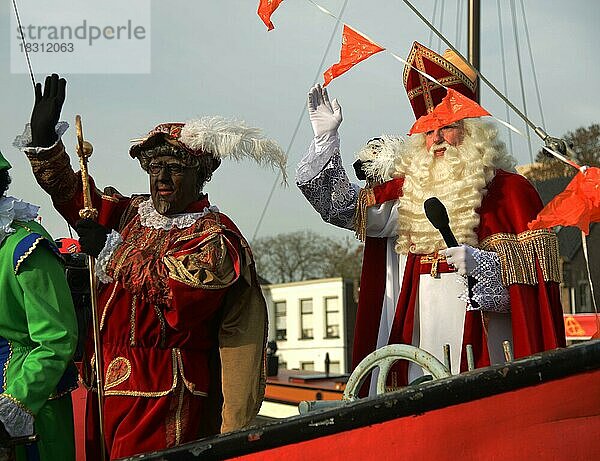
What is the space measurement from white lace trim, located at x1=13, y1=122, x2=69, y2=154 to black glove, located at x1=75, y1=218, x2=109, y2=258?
314 millimetres

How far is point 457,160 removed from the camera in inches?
168

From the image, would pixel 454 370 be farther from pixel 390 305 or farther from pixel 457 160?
pixel 457 160

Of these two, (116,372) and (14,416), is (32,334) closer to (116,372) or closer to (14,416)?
(14,416)

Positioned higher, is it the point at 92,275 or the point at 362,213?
the point at 362,213

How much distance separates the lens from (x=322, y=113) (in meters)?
4.30

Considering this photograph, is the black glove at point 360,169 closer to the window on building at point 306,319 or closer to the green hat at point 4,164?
the green hat at point 4,164

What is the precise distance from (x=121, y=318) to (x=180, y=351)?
24cm

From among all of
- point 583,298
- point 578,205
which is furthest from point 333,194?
point 583,298

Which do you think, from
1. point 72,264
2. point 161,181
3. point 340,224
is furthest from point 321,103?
point 72,264

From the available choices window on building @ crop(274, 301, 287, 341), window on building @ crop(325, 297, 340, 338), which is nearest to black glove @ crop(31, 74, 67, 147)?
window on building @ crop(325, 297, 340, 338)

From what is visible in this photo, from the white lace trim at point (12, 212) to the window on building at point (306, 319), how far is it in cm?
3773

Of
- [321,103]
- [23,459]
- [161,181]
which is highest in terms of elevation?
[321,103]

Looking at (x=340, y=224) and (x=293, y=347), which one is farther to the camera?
(x=293, y=347)

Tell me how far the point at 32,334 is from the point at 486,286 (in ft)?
5.90
